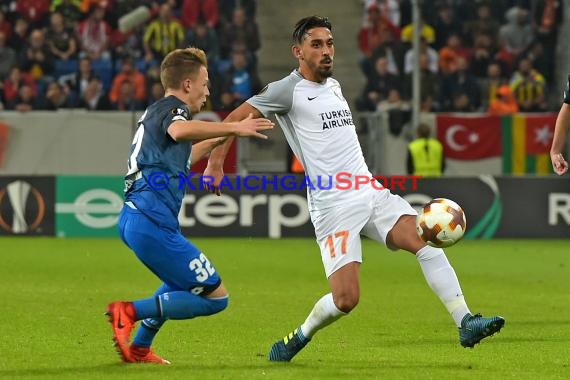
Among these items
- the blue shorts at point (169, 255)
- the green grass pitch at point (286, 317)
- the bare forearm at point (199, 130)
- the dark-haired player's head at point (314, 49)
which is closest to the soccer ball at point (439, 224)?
the green grass pitch at point (286, 317)

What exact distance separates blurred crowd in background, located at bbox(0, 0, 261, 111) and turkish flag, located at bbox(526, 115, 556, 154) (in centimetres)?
486

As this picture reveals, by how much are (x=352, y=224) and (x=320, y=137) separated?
1.91ft

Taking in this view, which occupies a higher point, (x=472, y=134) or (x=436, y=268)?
(x=436, y=268)

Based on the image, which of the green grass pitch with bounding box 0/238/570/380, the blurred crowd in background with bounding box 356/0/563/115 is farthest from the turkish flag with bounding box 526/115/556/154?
the green grass pitch with bounding box 0/238/570/380

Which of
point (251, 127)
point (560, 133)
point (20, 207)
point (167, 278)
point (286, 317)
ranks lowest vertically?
point (20, 207)

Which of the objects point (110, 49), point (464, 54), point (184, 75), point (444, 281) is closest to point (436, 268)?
point (444, 281)

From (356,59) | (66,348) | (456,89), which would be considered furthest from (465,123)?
(66,348)

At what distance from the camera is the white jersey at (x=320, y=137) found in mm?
7855

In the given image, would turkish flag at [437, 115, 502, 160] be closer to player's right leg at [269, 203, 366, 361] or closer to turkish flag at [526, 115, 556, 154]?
turkish flag at [526, 115, 556, 154]

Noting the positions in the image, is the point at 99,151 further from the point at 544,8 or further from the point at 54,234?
the point at 544,8

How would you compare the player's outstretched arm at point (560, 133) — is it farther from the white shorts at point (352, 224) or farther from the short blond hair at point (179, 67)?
the short blond hair at point (179, 67)

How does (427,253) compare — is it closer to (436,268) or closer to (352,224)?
(436,268)

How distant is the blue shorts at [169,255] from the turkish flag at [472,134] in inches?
557

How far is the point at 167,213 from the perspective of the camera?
23.7 ft
